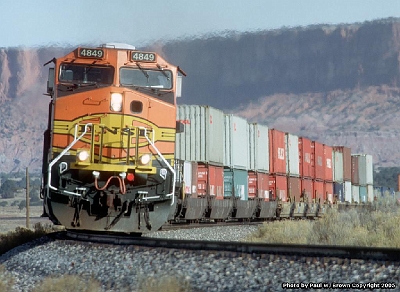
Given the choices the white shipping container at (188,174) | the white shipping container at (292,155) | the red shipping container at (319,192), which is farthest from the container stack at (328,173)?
the white shipping container at (188,174)

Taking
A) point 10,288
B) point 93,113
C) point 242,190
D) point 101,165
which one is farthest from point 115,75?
point 242,190

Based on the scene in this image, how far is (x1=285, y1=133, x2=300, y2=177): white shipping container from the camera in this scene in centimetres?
3322

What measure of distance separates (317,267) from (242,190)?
18556 millimetres

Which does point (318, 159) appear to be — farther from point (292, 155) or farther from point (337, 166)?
point (337, 166)

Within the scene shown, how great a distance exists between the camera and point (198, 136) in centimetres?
2423

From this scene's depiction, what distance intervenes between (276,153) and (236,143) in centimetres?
491

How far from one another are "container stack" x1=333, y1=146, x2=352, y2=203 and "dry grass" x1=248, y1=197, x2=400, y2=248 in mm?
18183

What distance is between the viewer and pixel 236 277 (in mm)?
9445

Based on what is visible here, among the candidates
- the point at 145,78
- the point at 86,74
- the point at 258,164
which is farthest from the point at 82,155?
the point at 258,164

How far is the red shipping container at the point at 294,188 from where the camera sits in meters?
33.3

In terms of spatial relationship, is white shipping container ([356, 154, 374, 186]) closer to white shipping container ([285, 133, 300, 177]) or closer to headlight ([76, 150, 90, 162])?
white shipping container ([285, 133, 300, 177])

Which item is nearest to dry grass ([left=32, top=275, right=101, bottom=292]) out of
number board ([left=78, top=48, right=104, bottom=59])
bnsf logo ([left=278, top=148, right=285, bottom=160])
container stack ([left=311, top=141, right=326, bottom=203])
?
number board ([left=78, top=48, right=104, bottom=59])

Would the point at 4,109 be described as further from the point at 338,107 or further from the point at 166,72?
the point at 166,72

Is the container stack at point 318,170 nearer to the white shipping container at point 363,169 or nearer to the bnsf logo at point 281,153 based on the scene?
the bnsf logo at point 281,153
